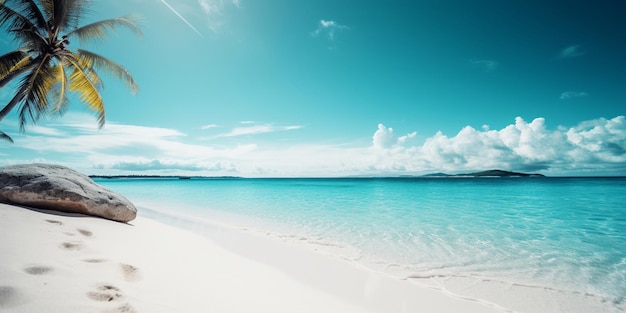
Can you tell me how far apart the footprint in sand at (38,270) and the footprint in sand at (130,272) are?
592 millimetres

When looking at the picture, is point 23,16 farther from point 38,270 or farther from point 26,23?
point 38,270

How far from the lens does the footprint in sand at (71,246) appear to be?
9.59 feet

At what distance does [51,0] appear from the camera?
9.03 metres

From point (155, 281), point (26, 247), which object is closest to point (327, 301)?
point (155, 281)

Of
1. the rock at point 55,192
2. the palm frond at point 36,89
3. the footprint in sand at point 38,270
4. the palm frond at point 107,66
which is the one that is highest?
the palm frond at point 107,66

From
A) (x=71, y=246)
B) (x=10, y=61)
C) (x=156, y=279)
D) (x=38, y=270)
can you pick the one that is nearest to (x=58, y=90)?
(x=10, y=61)

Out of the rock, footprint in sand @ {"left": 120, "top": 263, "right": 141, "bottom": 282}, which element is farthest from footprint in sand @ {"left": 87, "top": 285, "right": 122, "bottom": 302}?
the rock

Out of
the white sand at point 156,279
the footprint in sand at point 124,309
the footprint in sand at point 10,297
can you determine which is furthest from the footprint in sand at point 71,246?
the footprint in sand at point 124,309

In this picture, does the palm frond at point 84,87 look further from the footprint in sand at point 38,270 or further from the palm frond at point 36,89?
the footprint in sand at point 38,270

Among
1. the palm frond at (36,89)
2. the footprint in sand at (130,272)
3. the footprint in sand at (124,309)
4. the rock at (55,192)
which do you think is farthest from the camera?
the palm frond at (36,89)

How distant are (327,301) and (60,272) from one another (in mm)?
2884

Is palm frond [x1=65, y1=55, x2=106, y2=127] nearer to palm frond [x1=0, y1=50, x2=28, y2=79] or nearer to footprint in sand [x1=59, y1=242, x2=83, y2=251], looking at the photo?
palm frond [x1=0, y1=50, x2=28, y2=79]

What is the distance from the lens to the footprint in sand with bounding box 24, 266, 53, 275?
2088mm

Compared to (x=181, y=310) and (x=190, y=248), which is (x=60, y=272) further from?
(x=190, y=248)
